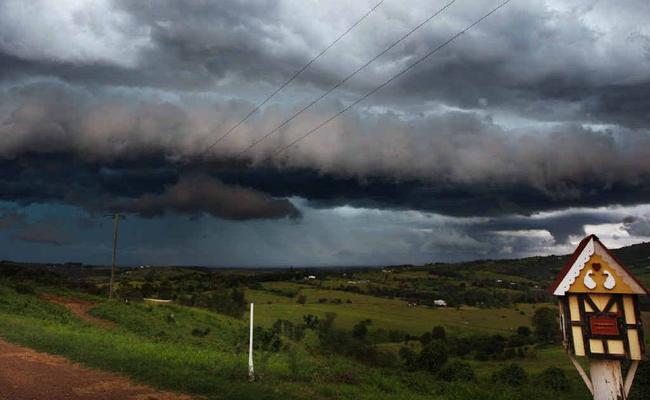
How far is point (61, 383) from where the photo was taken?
16094 millimetres

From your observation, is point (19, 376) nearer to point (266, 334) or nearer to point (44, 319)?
point (44, 319)

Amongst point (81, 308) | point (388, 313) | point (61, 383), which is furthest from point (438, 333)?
point (61, 383)

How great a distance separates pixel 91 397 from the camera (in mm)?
14414

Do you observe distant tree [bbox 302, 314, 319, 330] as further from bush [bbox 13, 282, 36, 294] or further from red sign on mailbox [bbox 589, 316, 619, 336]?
red sign on mailbox [bbox 589, 316, 619, 336]

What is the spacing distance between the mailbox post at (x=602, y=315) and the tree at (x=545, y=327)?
450 ft

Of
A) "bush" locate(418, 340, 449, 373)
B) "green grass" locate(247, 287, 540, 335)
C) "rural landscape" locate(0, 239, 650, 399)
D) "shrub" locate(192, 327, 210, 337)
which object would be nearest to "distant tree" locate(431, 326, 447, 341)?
"rural landscape" locate(0, 239, 650, 399)

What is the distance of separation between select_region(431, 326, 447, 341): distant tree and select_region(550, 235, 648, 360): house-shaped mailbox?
120658 mm

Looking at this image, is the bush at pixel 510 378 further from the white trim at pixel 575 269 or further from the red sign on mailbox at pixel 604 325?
the white trim at pixel 575 269

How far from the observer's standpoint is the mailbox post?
825 cm

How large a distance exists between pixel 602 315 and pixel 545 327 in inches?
5464

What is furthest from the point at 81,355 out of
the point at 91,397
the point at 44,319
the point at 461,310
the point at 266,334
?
the point at 461,310

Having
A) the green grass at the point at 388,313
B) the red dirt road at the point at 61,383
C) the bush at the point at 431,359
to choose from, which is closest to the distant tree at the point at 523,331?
the green grass at the point at 388,313

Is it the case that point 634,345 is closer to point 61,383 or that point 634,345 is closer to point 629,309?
point 629,309

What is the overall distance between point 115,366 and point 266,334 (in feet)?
83.2
